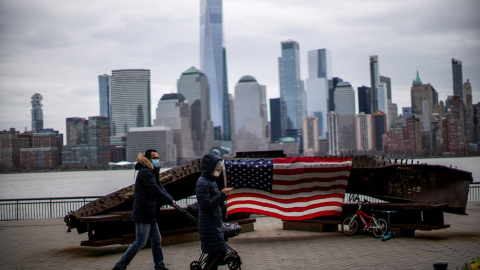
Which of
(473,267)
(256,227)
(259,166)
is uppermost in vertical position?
(259,166)

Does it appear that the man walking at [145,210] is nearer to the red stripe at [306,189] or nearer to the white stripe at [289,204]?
the white stripe at [289,204]

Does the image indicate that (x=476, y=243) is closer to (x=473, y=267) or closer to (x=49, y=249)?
(x=473, y=267)

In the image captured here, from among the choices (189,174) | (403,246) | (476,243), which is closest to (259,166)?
(189,174)

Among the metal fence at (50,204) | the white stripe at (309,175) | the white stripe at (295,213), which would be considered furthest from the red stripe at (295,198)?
the metal fence at (50,204)

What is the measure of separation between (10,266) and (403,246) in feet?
28.7

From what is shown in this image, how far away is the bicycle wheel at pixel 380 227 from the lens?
13689mm

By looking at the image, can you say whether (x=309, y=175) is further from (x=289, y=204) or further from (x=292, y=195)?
(x=289, y=204)

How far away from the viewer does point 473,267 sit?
6.12 metres

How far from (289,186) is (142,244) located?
547 cm

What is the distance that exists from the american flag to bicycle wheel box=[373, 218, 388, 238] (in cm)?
103

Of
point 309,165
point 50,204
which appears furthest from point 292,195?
point 50,204

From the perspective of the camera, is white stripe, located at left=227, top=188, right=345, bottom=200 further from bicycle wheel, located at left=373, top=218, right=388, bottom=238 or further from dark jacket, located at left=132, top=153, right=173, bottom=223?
dark jacket, located at left=132, top=153, right=173, bottom=223

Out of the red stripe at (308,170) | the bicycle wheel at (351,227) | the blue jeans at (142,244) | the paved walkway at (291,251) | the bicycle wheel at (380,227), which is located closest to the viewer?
the blue jeans at (142,244)

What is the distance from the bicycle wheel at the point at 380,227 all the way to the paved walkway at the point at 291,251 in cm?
25
